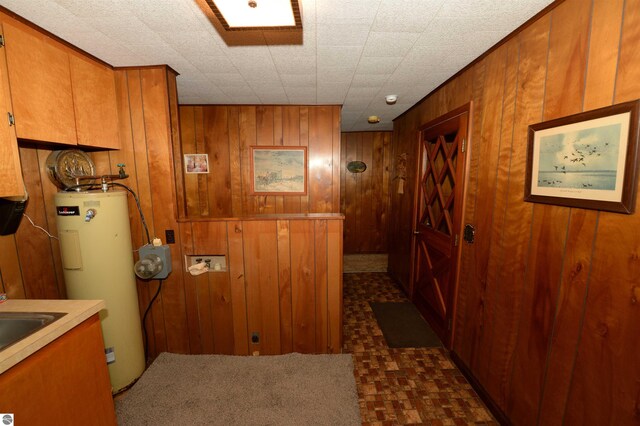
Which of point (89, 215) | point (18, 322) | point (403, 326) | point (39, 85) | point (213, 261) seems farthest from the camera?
point (403, 326)

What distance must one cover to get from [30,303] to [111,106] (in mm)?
1508

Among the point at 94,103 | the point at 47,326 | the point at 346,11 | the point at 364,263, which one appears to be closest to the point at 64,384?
the point at 47,326

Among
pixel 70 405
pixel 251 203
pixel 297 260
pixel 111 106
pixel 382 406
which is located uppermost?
pixel 111 106

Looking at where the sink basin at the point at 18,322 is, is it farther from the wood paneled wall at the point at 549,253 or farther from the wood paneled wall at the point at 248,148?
the wood paneled wall at the point at 549,253

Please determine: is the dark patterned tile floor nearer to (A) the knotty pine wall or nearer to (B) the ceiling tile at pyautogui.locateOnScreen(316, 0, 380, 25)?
(A) the knotty pine wall

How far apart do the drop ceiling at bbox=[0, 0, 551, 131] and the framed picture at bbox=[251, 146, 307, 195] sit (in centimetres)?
84

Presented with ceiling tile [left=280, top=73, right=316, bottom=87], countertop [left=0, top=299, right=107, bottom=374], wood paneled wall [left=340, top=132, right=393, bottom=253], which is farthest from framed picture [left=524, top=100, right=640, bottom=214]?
wood paneled wall [left=340, top=132, right=393, bottom=253]

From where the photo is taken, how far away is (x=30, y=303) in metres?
1.38

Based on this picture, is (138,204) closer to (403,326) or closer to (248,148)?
(248,148)

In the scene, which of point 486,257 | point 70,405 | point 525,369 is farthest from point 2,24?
point 525,369

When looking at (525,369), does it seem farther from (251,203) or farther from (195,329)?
(251,203)

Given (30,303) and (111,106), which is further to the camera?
(111,106)

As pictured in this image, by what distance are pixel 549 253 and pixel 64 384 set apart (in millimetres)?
2472

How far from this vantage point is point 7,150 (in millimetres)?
1320
